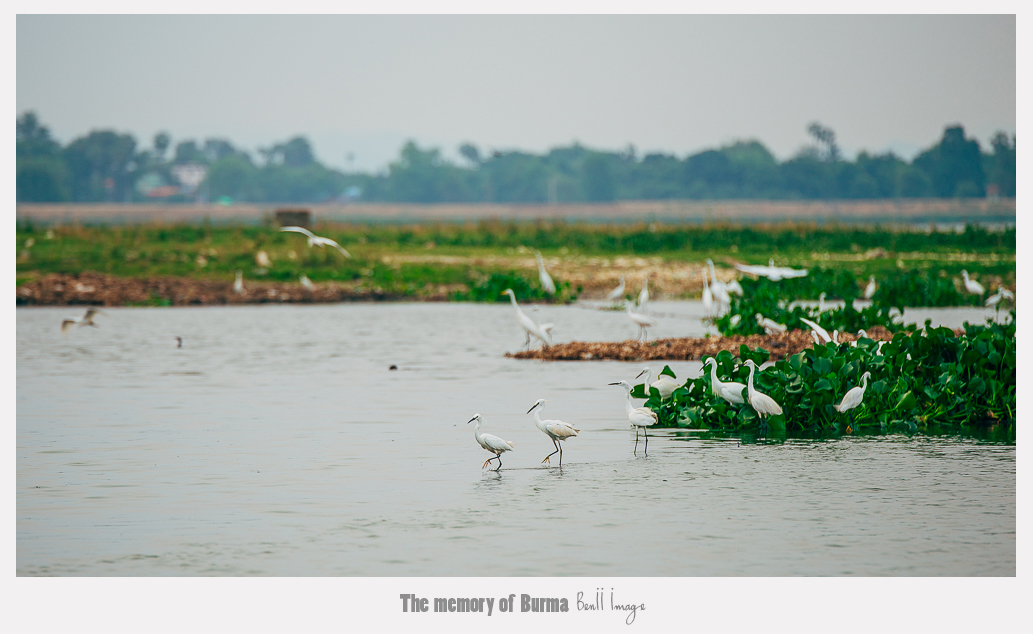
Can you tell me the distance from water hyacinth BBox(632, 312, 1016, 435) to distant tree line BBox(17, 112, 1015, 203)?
44.9 meters

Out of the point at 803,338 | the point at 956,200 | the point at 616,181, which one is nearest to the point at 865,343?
the point at 803,338

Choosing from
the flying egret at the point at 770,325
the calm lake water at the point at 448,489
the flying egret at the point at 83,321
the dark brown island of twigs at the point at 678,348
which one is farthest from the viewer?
the flying egret at the point at 83,321

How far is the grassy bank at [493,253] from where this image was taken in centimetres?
3906

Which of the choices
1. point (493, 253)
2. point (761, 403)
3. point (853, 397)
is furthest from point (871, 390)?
point (493, 253)

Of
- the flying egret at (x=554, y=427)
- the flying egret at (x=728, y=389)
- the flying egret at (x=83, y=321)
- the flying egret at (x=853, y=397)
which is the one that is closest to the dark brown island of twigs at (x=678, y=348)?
the flying egret at (x=853, y=397)

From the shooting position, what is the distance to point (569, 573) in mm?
8016

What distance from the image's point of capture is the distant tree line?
90.6 m

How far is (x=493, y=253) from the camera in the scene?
45.9 m

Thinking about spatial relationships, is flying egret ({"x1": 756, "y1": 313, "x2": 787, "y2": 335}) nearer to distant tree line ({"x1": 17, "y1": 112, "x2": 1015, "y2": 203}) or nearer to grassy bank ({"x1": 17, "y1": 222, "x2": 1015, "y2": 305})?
grassy bank ({"x1": 17, "y1": 222, "x2": 1015, "y2": 305})

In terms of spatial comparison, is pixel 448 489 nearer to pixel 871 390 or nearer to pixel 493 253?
pixel 871 390

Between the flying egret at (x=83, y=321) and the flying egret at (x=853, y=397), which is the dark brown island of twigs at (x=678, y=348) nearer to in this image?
the flying egret at (x=853, y=397)

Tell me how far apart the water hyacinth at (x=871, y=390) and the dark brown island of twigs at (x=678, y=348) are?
386cm

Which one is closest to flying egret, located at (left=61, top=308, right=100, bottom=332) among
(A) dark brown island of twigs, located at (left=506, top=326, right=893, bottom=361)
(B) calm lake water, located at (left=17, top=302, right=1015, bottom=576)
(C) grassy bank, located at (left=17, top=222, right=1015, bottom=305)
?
(B) calm lake water, located at (left=17, top=302, right=1015, bottom=576)
